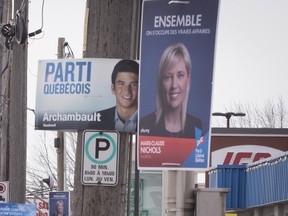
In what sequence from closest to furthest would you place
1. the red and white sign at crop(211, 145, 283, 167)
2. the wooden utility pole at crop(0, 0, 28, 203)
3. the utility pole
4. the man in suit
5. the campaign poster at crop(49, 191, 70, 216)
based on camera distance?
the man in suit → the wooden utility pole at crop(0, 0, 28, 203) → the campaign poster at crop(49, 191, 70, 216) → the utility pole → the red and white sign at crop(211, 145, 283, 167)

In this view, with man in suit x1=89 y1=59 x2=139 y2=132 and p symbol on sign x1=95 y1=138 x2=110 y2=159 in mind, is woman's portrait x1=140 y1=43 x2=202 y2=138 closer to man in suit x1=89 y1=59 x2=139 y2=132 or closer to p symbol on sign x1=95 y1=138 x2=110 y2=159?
man in suit x1=89 y1=59 x2=139 y2=132

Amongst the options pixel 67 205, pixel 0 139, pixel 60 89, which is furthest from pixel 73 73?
pixel 0 139

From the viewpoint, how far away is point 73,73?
8227mm

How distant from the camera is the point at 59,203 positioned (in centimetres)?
2053

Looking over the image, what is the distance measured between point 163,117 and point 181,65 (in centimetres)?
45

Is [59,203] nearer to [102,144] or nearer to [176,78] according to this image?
[102,144]

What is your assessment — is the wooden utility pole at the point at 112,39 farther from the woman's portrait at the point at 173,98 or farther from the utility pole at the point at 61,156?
the utility pole at the point at 61,156

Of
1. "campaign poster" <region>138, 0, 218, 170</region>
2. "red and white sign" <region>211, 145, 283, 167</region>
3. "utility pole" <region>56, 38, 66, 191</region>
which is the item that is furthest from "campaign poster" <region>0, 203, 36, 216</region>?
"red and white sign" <region>211, 145, 283, 167</region>

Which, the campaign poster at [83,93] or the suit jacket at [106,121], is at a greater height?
the campaign poster at [83,93]

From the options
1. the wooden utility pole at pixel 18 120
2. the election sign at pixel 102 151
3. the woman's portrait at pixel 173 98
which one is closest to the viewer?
the woman's portrait at pixel 173 98

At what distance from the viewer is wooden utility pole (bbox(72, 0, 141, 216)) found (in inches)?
323

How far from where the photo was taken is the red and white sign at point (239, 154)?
34.3m

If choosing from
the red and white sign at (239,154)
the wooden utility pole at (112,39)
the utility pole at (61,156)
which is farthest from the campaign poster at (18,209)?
the red and white sign at (239,154)

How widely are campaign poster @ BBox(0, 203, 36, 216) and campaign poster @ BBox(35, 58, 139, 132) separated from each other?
306 inches
